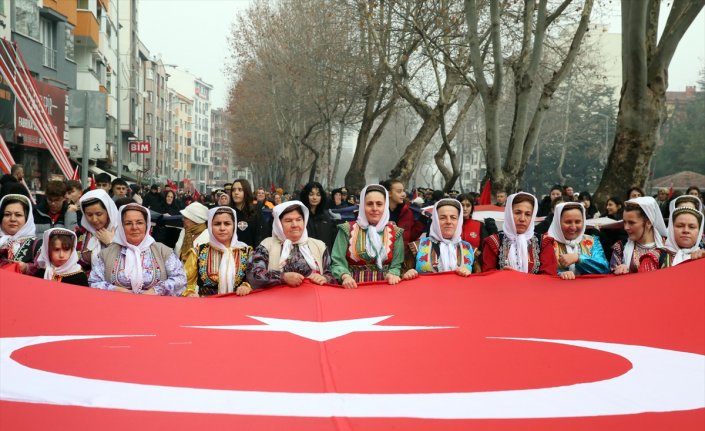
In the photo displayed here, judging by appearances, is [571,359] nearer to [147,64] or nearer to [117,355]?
[117,355]

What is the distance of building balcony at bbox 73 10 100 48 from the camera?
143 ft

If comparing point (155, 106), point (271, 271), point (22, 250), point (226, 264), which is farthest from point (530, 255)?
point (155, 106)

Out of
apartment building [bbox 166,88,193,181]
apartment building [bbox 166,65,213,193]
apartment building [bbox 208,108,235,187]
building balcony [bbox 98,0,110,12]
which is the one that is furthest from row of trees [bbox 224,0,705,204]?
apartment building [bbox 208,108,235,187]

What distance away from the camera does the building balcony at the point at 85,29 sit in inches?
1721

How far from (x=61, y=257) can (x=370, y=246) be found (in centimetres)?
238

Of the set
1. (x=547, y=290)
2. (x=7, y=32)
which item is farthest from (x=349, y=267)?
(x=7, y=32)

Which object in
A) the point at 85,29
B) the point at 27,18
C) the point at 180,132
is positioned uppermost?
the point at 180,132

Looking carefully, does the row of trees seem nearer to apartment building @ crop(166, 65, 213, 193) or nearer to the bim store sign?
the bim store sign

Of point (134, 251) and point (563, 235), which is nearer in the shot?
point (134, 251)

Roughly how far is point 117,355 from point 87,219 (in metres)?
2.92

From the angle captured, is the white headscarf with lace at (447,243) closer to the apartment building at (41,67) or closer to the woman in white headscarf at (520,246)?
the woman in white headscarf at (520,246)

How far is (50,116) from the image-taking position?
3147 cm

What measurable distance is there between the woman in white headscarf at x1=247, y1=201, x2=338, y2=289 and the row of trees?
10.3m

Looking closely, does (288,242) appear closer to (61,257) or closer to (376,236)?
Result: (376,236)
